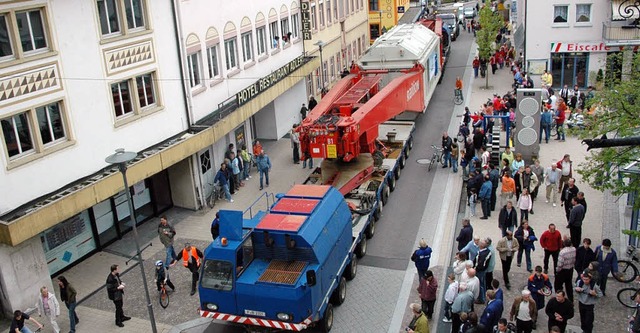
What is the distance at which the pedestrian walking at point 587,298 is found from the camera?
1302 cm

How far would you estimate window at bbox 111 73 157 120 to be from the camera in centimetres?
1852

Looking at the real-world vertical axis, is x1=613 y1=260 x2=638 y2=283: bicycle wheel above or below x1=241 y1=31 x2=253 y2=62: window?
below

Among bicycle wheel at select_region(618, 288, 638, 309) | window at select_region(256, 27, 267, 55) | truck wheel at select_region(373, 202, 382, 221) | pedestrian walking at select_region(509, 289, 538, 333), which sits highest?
window at select_region(256, 27, 267, 55)

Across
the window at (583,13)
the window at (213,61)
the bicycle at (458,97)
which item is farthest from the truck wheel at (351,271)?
the window at (583,13)

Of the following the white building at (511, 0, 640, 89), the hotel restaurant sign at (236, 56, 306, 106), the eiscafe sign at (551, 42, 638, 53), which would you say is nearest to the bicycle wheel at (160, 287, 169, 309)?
the hotel restaurant sign at (236, 56, 306, 106)

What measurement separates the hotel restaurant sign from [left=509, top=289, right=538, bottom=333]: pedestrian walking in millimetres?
14057

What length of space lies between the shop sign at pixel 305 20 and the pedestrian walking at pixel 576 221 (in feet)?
59.0

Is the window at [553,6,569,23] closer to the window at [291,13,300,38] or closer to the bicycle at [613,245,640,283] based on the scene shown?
the window at [291,13,300,38]

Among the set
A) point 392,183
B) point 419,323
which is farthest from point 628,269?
point 392,183

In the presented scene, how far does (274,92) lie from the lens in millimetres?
27156

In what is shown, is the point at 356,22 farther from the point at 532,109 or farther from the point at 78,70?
the point at 78,70

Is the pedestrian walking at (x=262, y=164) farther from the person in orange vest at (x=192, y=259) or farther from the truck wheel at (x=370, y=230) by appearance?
the person in orange vest at (x=192, y=259)

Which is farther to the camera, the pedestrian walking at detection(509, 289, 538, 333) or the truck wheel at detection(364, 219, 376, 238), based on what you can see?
the truck wheel at detection(364, 219, 376, 238)

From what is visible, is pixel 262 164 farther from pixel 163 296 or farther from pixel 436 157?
pixel 163 296
